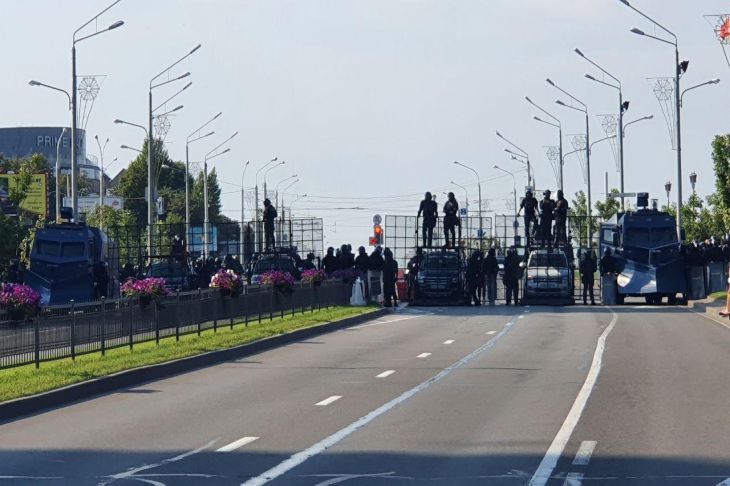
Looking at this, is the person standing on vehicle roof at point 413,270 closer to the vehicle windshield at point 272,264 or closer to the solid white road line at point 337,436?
the vehicle windshield at point 272,264

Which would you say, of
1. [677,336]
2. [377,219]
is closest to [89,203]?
[377,219]

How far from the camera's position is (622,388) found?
63.1 feet

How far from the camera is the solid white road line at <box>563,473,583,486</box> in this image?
37.3 feet

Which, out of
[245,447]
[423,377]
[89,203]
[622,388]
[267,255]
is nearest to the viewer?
[245,447]

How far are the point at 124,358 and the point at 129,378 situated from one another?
8.25ft

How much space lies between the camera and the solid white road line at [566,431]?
11820 millimetres

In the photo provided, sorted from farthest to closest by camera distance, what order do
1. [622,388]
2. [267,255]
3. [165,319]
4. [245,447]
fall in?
1. [267,255]
2. [165,319]
3. [622,388]
4. [245,447]

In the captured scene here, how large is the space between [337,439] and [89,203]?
115m

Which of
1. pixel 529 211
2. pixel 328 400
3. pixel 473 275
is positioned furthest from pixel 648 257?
pixel 328 400

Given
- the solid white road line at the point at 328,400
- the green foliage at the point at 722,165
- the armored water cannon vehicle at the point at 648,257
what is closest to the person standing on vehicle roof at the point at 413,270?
the armored water cannon vehicle at the point at 648,257

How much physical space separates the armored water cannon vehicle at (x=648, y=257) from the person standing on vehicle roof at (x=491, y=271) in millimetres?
4509

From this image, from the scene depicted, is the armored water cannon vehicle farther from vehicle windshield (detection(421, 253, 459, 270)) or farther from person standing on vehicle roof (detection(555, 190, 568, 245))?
vehicle windshield (detection(421, 253, 459, 270))

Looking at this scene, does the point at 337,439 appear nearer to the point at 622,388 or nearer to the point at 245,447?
the point at 245,447

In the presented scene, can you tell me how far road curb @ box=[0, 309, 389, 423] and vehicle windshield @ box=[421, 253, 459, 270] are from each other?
64.6 ft
